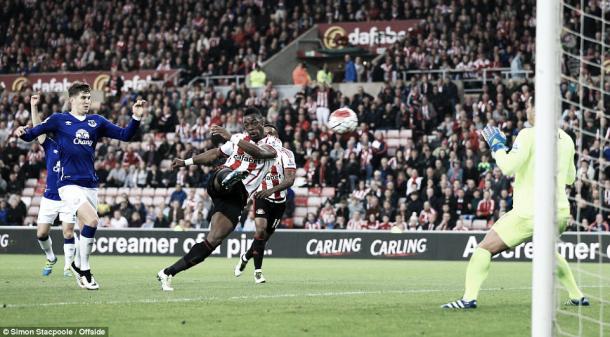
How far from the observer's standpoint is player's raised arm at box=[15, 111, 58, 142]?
13646 millimetres

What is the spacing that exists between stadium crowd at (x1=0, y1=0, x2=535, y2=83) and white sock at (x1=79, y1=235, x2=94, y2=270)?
19980 millimetres

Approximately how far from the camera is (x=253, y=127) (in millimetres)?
14344

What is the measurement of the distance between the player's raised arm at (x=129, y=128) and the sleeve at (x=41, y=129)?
657mm

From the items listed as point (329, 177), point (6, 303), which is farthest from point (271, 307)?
point (329, 177)

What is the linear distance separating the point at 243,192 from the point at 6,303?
340 centimetres

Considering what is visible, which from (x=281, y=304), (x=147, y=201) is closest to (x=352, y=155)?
(x=147, y=201)

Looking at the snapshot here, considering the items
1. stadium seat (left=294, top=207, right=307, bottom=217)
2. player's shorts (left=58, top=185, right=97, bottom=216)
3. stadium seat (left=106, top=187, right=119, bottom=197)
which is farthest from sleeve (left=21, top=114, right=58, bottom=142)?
stadium seat (left=106, top=187, right=119, bottom=197)

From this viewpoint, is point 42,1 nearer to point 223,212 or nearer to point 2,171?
point 2,171

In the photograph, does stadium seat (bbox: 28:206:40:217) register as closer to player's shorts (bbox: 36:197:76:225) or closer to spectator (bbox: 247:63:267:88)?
spectator (bbox: 247:63:267:88)

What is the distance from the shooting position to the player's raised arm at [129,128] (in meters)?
13.6

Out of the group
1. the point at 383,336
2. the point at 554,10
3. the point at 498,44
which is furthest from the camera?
the point at 498,44

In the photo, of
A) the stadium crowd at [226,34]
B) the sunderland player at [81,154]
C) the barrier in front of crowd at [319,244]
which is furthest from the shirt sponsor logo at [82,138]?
the stadium crowd at [226,34]

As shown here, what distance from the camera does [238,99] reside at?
34406 millimetres

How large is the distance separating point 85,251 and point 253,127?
2.74m
